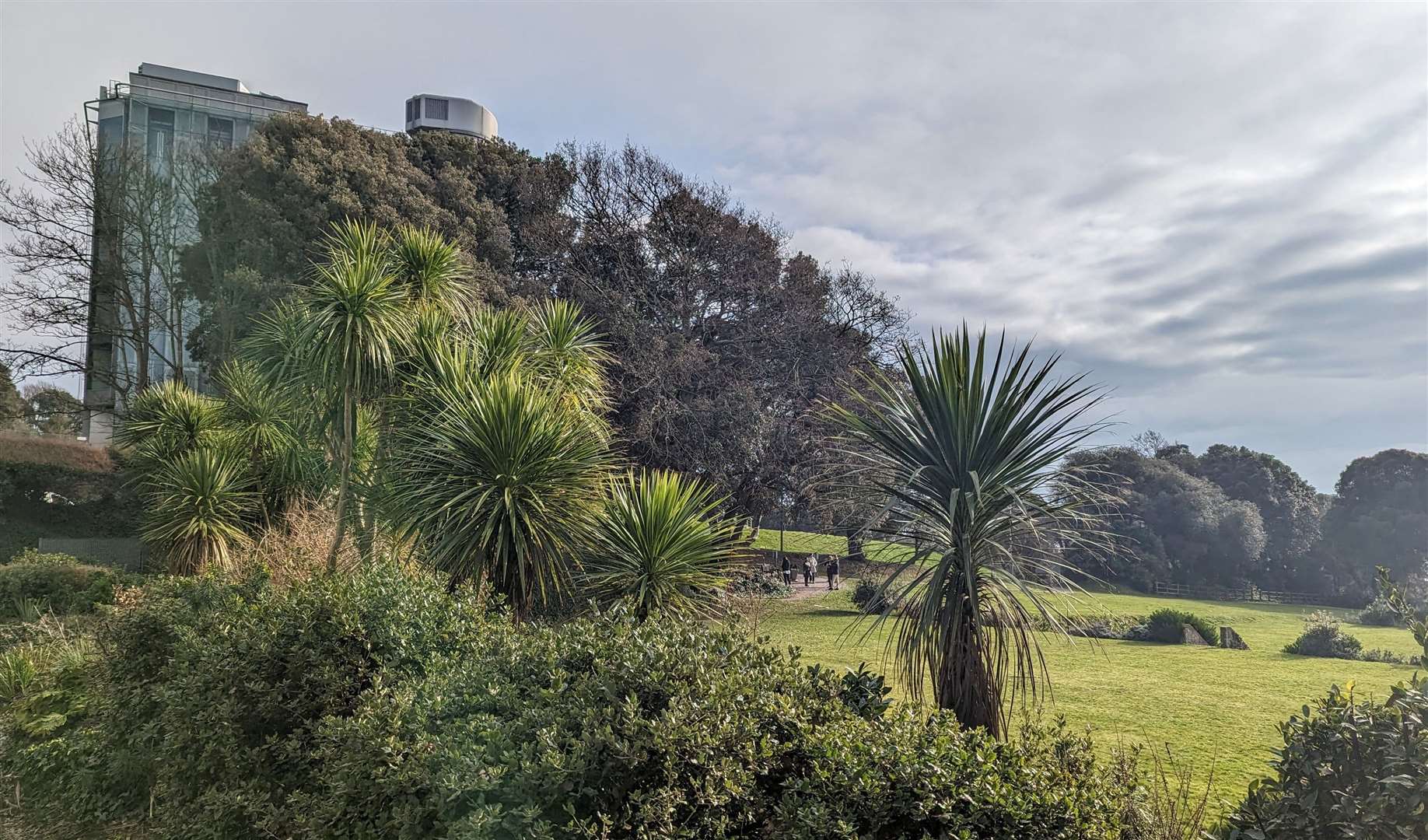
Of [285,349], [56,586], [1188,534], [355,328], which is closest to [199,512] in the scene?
[56,586]

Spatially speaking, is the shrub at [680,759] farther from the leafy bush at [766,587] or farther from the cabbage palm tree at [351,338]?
the leafy bush at [766,587]

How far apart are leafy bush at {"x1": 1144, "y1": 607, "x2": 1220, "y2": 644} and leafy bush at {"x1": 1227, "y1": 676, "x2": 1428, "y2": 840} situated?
15.2m

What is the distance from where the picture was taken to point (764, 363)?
22.7 meters

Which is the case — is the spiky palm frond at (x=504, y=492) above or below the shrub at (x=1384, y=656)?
above

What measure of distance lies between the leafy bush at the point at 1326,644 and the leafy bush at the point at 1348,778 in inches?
606

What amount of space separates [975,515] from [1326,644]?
1486 centimetres

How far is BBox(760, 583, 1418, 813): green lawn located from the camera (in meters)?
6.98

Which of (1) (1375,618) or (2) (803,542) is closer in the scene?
(1) (1375,618)

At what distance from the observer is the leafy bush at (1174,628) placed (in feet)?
52.3

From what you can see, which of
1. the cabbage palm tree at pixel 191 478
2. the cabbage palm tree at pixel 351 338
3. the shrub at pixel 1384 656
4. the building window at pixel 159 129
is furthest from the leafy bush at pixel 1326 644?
the building window at pixel 159 129

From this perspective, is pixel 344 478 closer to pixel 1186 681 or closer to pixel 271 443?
pixel 271 443

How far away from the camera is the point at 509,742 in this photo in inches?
113

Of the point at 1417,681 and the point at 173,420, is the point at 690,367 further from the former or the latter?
the point at 1417,681

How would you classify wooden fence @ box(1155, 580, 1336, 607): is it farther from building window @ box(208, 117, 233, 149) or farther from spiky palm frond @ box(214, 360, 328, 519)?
building window @ box(208, 117, 233, 149)
